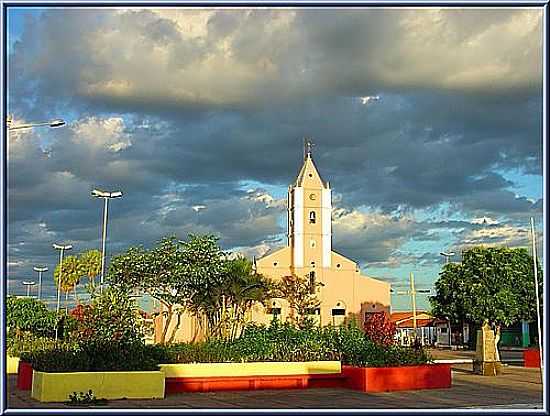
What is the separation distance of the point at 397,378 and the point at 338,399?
238cm

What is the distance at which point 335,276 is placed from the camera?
64562 mm

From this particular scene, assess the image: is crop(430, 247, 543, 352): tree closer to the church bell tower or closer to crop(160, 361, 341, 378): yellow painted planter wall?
crop(160, 361, 341, 378): yellow painted planter wall

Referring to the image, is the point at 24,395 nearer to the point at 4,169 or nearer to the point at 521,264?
the point at 4,169

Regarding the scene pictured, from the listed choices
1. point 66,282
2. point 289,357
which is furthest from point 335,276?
point 289,357

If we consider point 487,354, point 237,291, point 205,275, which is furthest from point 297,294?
point 487,354

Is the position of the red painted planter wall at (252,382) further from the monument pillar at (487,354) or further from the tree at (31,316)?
the tree at (31,316)

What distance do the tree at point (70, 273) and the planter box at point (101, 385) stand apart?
141 feet

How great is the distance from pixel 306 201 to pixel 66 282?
63.7ft

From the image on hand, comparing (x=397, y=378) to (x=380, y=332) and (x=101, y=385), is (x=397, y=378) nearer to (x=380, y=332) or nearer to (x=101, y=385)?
(x=380, y=332)

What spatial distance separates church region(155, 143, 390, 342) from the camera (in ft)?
Answer: 210

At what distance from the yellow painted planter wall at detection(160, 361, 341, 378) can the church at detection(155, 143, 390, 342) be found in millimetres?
43644

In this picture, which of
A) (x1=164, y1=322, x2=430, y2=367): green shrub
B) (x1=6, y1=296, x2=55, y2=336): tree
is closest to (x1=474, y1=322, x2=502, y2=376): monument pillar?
(x1=164, y1=322, x2=430, y2=367): green shrub

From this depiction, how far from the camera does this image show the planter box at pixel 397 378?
18.2m

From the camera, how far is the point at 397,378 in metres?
18.5
